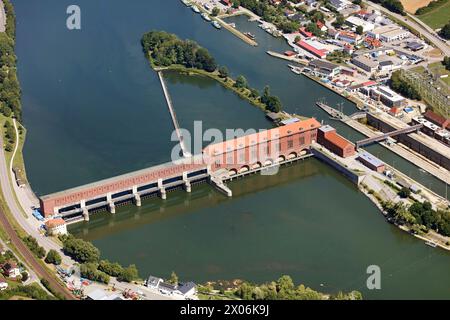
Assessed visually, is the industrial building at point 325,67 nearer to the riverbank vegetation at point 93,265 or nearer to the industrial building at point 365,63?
the industrial building at point 365,63

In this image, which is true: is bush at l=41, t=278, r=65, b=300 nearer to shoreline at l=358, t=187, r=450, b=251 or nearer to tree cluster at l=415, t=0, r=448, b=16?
shoreline at l=358, t=187, r=450, b=251

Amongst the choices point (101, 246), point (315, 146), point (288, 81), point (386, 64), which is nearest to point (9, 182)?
point (101, 246)

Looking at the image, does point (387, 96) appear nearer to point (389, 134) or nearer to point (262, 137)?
point (389, 134)

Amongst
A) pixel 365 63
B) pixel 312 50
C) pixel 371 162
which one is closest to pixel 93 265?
pixel 371 162

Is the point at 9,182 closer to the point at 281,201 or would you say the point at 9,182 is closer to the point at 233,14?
the point at 281,201

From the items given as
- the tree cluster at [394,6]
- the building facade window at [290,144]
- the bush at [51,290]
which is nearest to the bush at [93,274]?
the bush at [51,290]

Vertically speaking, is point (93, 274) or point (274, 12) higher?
point (274, 12)

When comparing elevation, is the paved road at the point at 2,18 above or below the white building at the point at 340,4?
below
